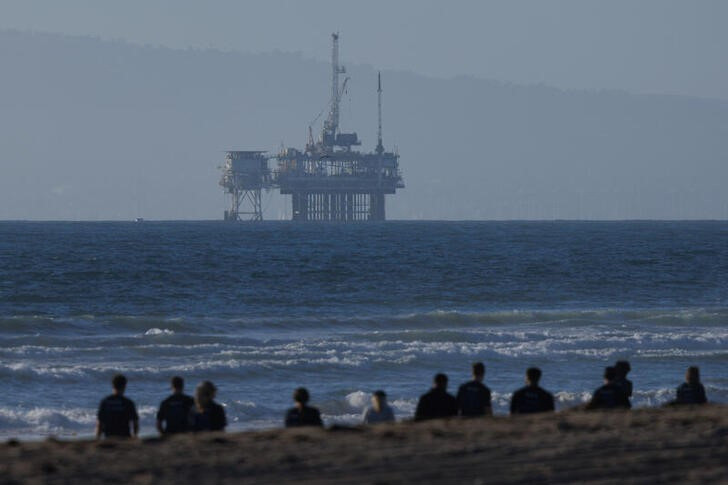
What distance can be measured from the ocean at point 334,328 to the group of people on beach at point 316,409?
5001 millimetres

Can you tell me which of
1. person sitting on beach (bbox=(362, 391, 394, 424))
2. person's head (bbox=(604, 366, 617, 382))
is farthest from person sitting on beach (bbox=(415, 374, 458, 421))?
person's head (bbox=(604, 366, 617, 382))

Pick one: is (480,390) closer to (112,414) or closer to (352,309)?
(112,414)

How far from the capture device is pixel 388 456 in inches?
394

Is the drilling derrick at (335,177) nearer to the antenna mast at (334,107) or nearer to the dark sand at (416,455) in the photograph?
the antenna mast at (334,107)

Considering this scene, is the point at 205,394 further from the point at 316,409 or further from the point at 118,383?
the point at 316,409

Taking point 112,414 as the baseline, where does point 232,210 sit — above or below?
above

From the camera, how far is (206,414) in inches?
469

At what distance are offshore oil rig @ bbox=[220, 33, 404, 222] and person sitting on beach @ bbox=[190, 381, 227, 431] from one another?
171714 millimetres

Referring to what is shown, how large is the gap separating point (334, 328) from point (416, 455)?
24471 millimetres

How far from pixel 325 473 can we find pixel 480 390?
3.67 m

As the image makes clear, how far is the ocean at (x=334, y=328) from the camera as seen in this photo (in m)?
21.1

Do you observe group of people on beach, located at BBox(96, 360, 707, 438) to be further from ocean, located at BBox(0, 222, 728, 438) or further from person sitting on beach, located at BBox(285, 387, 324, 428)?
ocean, located at BBox(0, 222, 728, 438)

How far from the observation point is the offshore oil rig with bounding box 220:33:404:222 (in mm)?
184750

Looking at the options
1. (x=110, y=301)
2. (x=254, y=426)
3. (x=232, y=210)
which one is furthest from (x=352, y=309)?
(x=232, y=210)
